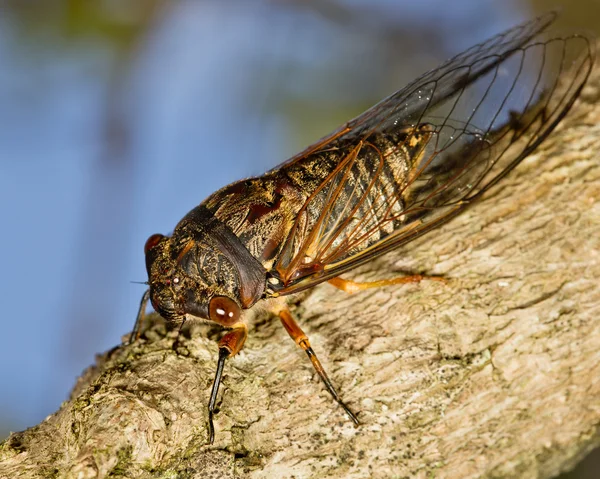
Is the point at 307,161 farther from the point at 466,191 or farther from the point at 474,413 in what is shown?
the point at 474,413

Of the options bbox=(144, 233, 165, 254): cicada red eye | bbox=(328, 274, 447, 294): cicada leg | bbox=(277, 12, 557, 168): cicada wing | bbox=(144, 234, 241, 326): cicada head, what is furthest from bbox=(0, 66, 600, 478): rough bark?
bbox=(277, 12, 557, 168): cicada wing

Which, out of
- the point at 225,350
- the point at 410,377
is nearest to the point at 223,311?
the point at 225,350

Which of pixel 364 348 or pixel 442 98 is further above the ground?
pixel 442 98

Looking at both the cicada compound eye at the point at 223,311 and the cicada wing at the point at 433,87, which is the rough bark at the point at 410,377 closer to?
the cicada compound eye at the point at 223,311

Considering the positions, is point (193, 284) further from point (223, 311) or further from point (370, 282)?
point (370, 282)

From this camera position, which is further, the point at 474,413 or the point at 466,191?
the point at 466,191

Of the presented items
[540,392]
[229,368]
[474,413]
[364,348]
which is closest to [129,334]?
[229,368]

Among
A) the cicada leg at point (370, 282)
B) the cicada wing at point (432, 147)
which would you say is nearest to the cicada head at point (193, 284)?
the cicada wing at point (432, 147)
